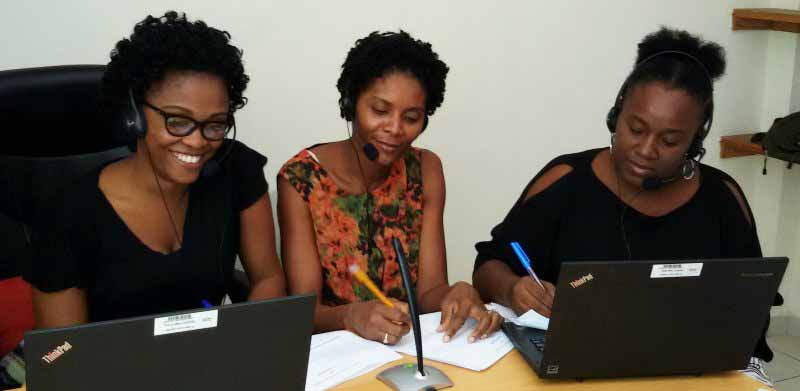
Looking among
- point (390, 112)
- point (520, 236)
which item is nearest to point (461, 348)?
point (520, 236)

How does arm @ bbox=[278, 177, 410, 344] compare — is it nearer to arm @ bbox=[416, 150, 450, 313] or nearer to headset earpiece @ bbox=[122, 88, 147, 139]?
arm @ bbox=[416, 150, 450, 313]

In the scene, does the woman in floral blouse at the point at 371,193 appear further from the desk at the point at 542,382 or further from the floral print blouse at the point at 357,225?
the desk at the point at 542,382

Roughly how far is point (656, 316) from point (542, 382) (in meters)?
0.22

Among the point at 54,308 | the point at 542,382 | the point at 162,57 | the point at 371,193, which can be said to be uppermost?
the point at 162,57

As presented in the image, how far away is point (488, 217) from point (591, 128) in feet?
1.70

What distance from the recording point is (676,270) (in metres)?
1.26

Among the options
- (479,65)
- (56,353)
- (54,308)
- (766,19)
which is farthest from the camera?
(766,19)

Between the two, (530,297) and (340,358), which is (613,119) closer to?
(530,297)

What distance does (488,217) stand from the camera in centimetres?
299

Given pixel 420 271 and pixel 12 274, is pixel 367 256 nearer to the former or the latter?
pixel 420 271

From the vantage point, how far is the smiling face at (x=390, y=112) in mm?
1772

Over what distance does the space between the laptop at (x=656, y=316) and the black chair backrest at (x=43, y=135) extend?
3.30 feet

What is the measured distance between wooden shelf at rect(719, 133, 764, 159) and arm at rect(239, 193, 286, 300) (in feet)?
6.95

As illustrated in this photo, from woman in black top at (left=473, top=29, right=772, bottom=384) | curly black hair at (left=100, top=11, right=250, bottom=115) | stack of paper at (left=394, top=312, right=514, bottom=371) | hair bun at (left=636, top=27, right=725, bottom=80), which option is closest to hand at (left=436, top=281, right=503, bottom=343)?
stack of paper at (left=394, top=312, right=514, bottom=371)
